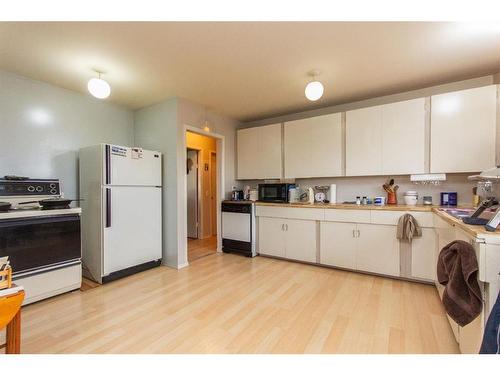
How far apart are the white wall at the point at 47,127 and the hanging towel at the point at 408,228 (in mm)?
4026

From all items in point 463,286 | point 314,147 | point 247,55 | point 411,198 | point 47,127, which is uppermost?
point 247,55

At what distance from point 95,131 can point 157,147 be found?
854mm

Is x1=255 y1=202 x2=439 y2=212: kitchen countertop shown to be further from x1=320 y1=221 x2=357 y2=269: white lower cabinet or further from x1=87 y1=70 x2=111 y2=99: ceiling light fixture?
x1=87 y1=70 x2=111 y2=99: ceiling light fixture

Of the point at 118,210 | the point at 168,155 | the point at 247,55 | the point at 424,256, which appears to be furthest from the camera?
the point at 168,155

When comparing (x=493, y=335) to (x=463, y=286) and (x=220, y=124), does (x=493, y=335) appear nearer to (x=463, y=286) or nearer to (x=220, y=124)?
(x=463, y=286)

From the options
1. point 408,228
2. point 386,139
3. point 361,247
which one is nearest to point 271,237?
point 361,247

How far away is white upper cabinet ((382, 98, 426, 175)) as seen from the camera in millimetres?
2719

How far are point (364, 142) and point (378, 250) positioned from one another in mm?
1427

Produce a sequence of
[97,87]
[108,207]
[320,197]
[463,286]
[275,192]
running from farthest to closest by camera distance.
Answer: [275,192] < [320,197] < [108,207] < [97,87] < [463,286]

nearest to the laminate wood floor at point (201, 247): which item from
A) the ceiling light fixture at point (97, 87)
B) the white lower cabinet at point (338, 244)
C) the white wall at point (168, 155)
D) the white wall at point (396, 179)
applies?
the white wall at point (168, 155)

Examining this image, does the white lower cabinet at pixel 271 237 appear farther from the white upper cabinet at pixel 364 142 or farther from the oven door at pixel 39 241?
the oven door at pixel 39 241

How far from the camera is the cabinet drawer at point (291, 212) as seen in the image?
3.12 meters

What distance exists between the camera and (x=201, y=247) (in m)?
4.22
